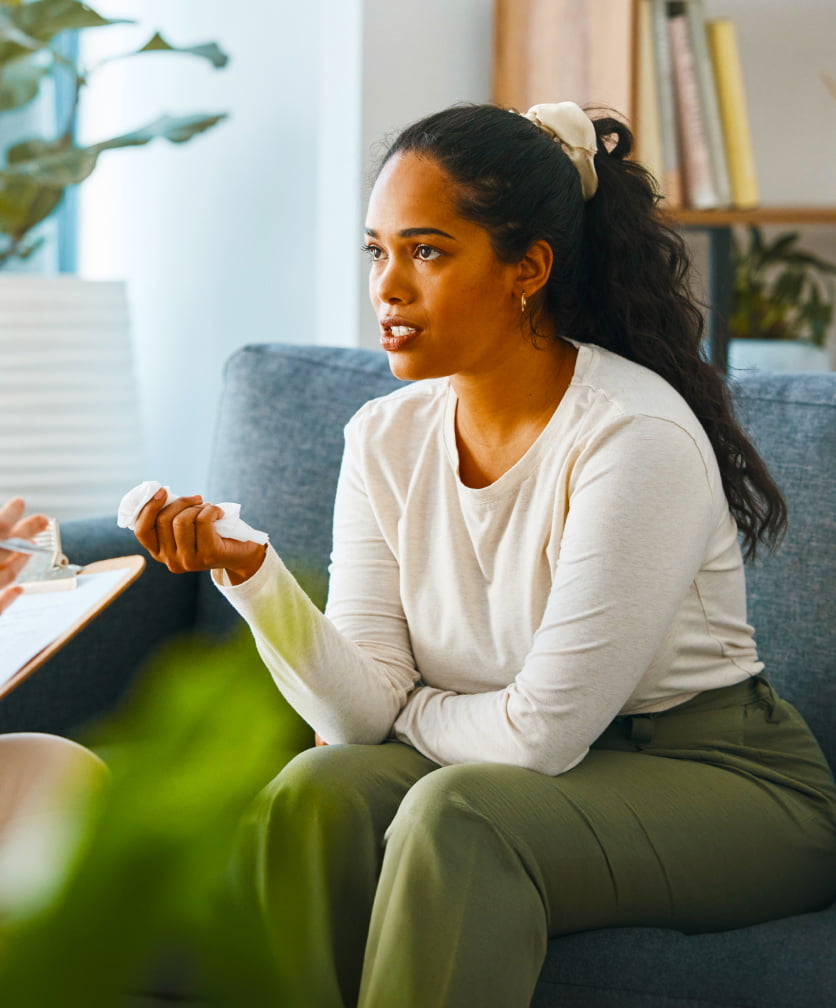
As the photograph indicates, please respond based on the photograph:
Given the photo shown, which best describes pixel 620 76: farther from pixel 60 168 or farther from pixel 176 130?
pixel 60 168

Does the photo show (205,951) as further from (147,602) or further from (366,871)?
(147,602)

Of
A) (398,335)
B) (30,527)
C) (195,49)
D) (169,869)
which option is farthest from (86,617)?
(195,49)

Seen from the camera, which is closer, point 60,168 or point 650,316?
point 650,316

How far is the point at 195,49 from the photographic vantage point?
1.81 metres

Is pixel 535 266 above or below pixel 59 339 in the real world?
above

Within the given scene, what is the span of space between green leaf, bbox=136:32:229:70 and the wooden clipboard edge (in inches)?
36.8

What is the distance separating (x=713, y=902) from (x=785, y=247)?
158 cm

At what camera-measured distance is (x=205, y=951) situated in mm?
228

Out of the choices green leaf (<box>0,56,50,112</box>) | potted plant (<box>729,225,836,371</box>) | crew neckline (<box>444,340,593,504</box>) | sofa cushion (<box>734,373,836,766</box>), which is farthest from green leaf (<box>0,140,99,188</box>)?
potted plant (<box>729,225,836,371</box>)

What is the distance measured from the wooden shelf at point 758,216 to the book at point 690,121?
0.02 meters

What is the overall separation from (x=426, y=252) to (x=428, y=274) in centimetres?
2

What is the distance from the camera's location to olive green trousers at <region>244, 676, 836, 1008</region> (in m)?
0.85

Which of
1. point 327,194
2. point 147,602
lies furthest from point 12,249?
point 147,602

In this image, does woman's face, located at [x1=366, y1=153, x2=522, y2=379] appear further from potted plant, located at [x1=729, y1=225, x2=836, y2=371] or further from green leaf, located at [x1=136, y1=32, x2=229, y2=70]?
potted plant, located at [x1=729, y1=225, x2=836, y2=371]
